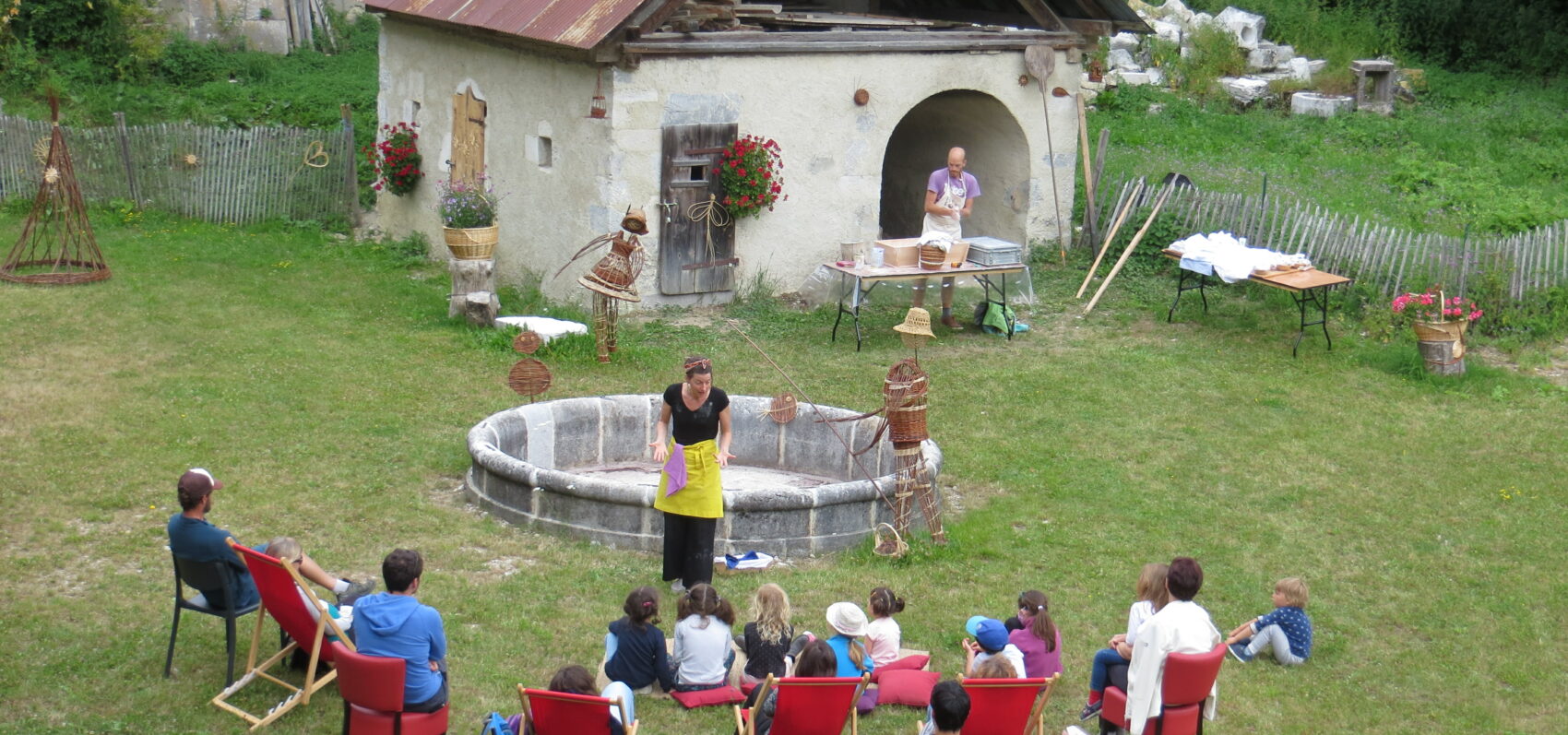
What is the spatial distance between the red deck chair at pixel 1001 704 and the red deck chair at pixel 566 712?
4.29 ft

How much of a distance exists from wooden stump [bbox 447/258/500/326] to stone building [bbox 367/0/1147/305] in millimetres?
872

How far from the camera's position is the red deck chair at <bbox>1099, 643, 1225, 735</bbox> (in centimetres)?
560

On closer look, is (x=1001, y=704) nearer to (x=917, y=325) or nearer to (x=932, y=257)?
(x=917, y=325)

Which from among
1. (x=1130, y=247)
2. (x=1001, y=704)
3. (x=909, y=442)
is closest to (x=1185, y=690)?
(x=1001, y=704)

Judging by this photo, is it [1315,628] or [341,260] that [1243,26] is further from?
[1315,628]

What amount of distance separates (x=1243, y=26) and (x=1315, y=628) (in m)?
18.7

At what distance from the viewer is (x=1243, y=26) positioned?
24109 millimetres

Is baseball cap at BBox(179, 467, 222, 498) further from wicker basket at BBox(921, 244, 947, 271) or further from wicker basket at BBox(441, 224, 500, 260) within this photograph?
wicker basket at BBox(921, 244, 947, 271)

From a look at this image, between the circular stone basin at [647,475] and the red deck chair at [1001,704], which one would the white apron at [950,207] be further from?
the red deck chair at [1001,704]

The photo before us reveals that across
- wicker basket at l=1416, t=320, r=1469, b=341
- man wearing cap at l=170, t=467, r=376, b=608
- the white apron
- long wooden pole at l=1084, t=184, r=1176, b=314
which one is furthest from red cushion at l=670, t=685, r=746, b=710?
long wooden pole at l=1084, t=184, r=1176, b=314

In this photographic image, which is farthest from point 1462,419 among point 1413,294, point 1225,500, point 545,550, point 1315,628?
point 545,550

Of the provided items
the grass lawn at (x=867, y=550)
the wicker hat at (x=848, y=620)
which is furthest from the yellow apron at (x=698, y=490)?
the wicker hat at (x=848, y=620)

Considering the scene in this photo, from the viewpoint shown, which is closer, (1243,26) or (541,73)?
(541,73)

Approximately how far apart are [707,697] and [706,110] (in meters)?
7.79
